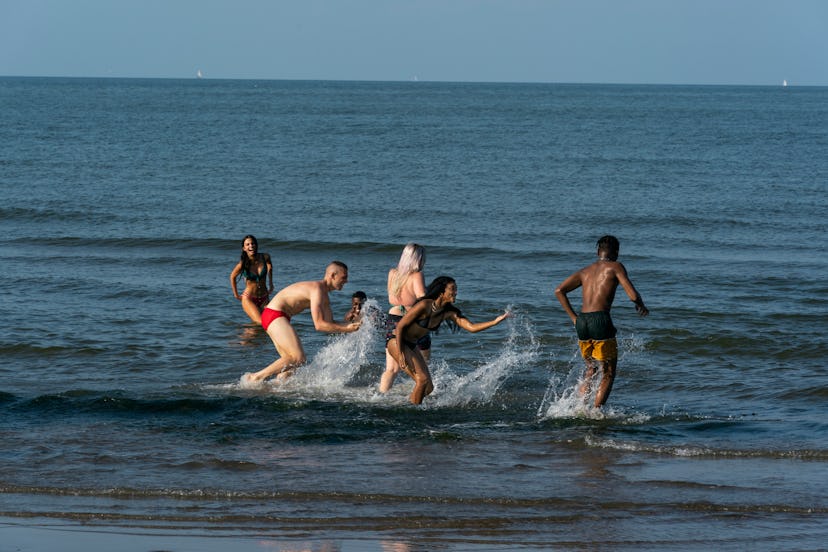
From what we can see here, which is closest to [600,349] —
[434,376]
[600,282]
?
[600,282]

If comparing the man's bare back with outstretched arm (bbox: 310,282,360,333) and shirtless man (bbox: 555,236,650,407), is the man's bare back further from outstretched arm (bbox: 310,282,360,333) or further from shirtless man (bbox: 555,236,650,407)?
outstretched arm (bbox: 310,282,360,333)

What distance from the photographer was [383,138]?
5953cm

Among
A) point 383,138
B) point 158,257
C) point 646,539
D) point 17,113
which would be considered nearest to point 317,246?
point 158,257

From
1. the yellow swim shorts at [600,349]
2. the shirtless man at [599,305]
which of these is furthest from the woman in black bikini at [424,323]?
the yellow swim shorts at [600,349]

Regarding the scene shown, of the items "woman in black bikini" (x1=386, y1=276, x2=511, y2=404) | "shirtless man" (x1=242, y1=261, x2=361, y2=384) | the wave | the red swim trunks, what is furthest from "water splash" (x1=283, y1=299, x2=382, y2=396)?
the wave

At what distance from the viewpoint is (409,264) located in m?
10.8

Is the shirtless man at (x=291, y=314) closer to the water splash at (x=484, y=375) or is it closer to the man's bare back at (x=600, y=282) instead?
the water splash at (x=484, y=375)

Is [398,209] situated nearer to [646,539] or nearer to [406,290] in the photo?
[406,290]

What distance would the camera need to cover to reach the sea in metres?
7.81

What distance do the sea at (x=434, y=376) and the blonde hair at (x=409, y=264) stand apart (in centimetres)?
81

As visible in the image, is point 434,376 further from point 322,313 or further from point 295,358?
point 322,313

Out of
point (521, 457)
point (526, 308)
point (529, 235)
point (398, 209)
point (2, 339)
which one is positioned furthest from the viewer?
point (398, 209)

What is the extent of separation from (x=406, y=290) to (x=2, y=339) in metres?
6.56

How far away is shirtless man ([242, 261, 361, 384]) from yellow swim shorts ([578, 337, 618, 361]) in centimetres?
250
